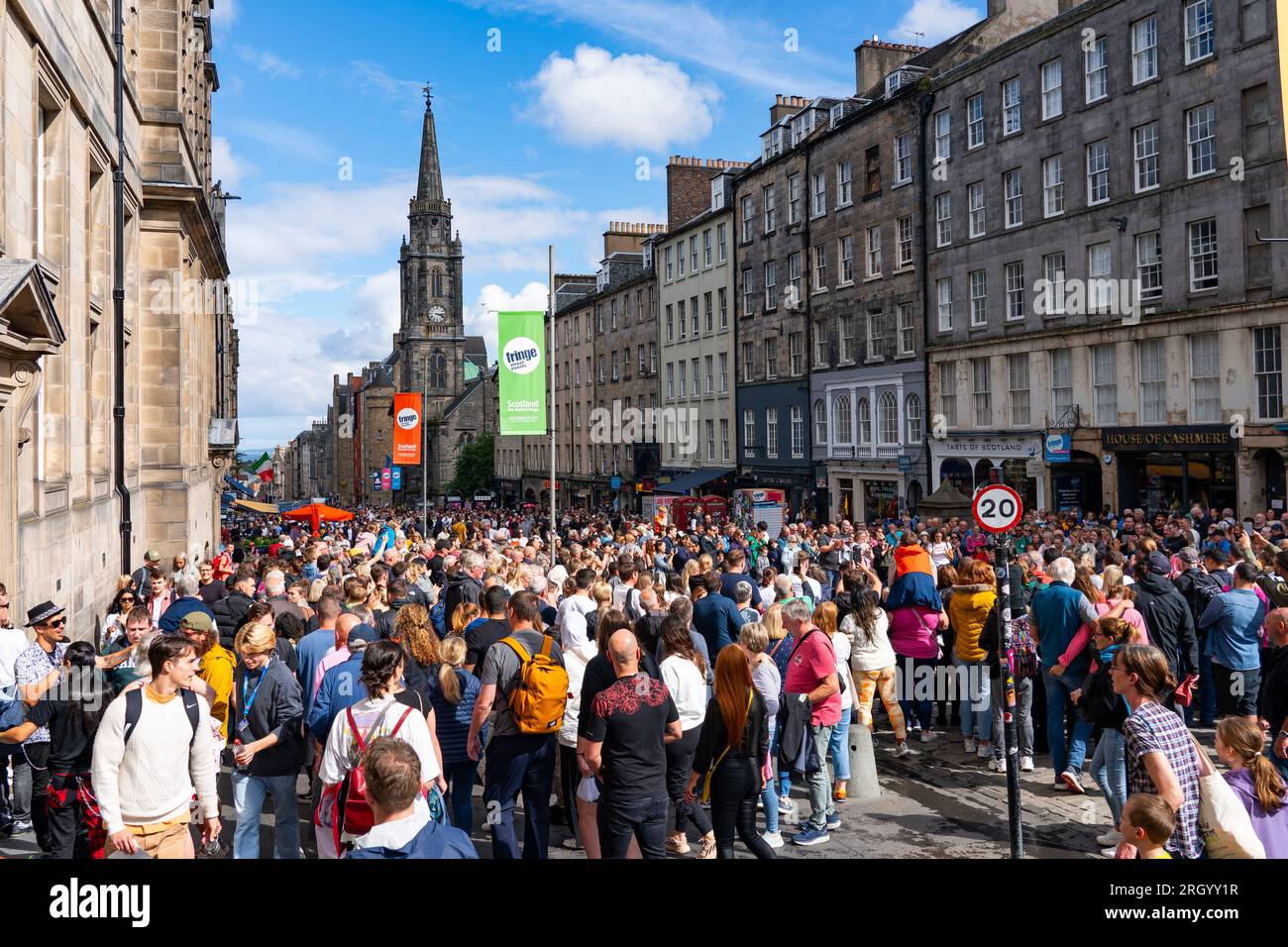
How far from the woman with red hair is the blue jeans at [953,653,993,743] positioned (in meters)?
4.22

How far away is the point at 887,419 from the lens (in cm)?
3566

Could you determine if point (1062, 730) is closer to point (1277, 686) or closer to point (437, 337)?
point (1277, 686)

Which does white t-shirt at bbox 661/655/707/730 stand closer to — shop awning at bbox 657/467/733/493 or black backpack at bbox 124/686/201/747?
black backpack at bbox 124/686/201/747

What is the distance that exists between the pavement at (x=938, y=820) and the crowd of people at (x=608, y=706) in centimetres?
15

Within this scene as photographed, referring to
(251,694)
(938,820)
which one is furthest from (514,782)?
(938,820)

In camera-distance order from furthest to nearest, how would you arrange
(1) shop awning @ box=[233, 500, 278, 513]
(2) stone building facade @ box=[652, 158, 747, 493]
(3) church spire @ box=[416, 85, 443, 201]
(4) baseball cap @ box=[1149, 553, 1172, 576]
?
(3) church spire @ box=[416, 85, 443, 201] → (2) stone building facade @ box=[652, 158, 747, 493] → (1) shop awning @ box=[233, 500, 278, 513] → (4) baseball cap @ box=[1149, 553, 1172, 576]

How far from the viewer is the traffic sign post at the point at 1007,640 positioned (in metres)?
6.53

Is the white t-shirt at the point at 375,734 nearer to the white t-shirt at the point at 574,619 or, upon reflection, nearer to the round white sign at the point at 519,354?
the white t-shirt at the point at 574,619

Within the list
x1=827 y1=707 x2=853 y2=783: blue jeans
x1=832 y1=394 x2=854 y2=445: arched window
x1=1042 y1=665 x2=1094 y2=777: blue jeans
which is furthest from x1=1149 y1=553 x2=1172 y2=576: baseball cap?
x1=832 y1=394 x2=854 y2=445: arched window

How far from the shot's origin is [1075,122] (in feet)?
90.7

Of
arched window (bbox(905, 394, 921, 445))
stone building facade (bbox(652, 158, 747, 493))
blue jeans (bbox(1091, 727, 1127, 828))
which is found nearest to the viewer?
blue jeans (bbox(1091, 727, 1127, 828))

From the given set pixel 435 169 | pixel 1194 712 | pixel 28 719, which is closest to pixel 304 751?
pixel 28 719

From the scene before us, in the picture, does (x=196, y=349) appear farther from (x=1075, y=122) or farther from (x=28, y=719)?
(x=1075, y=122)

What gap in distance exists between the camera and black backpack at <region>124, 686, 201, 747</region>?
4.98 meters
